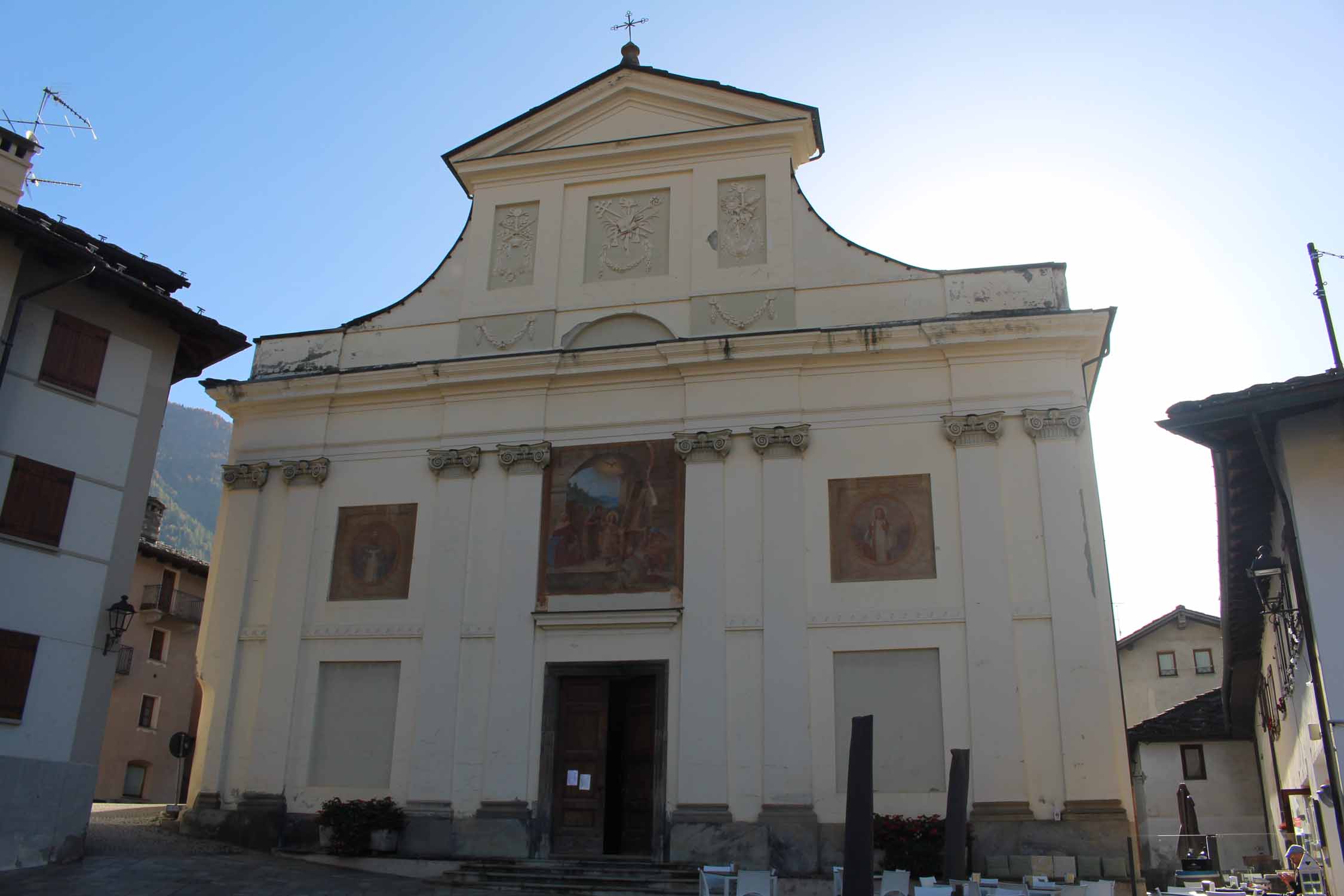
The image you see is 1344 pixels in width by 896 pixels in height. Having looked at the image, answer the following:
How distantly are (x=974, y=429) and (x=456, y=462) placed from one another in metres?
8.45

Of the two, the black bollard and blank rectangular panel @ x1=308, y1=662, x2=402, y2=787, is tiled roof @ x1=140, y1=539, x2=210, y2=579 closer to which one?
blank rectangular panel @ x1=308, y1=662, x2=402, y2=787

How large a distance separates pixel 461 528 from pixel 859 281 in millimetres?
7747

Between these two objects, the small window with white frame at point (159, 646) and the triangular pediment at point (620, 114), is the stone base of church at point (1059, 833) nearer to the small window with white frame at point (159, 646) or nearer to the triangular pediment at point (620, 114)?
the triangular pediment at point (620, 114)

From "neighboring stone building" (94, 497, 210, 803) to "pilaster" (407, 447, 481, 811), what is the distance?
16048 mm

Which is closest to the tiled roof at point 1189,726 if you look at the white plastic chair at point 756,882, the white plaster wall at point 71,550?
the white plastic chair at point 756,882

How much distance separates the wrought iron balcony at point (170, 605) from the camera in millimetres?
33250

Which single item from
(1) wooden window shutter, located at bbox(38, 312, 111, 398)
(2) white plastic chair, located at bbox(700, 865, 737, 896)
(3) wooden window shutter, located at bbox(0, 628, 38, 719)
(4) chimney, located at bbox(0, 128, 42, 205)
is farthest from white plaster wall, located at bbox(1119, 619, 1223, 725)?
(4) chimney, located at bbox(0, 128, 42, 205)

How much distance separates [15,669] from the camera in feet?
46.4

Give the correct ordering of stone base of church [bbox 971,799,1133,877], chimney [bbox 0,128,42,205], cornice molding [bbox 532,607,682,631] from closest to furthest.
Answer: stone base of church [bbox 971,799,1133,877]
chimney [bbox 0,128,42,205]
cornice molding [bbox 532,607,682,631]

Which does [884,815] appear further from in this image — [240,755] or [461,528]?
[240,755]

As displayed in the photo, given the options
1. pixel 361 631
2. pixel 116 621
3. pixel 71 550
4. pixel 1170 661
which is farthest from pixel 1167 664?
pixel 71 550

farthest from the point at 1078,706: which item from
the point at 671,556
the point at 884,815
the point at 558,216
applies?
the point at 558,216

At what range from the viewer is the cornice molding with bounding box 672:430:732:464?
18156mm

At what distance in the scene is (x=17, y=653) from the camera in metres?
14.2
